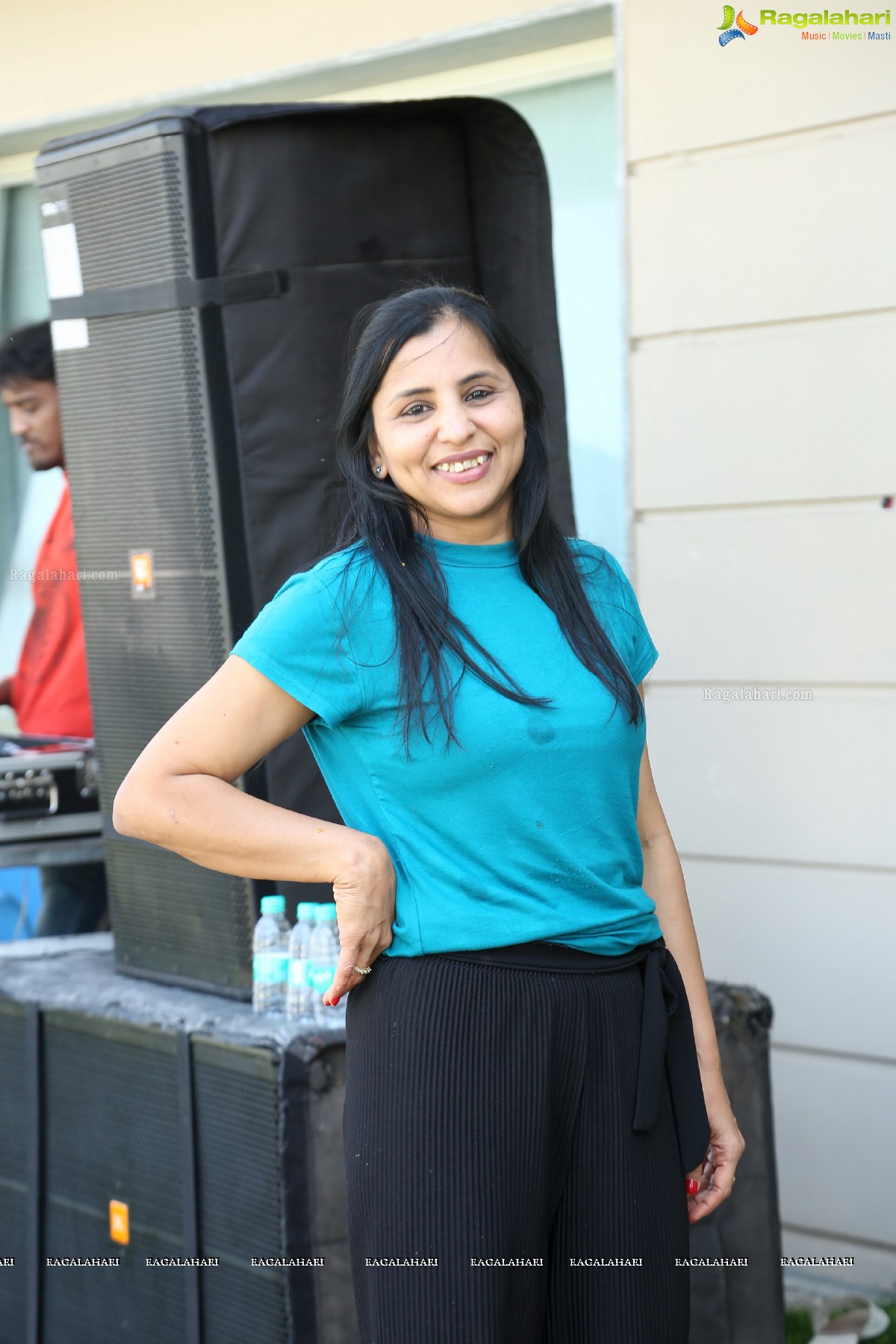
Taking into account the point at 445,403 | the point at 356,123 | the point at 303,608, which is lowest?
the point at 303,608

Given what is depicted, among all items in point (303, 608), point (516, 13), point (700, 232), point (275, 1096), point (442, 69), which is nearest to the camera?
point (303, 608)

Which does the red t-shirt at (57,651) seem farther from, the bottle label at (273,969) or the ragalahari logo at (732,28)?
the ragalahari logo at (732,28)

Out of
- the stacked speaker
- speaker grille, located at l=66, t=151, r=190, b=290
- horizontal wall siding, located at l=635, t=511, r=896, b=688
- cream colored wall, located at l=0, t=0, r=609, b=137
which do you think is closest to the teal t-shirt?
the stacked speaker

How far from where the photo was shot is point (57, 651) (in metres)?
3.43

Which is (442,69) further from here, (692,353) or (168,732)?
(168,732)

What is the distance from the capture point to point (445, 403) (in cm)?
153

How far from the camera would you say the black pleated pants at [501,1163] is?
55.1 inches

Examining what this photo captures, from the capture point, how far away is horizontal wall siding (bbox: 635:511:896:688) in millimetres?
2850

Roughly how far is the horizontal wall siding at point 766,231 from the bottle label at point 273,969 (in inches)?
62.8

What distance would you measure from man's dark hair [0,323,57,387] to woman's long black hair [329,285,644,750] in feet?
6.25

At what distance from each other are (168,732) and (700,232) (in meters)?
2.02

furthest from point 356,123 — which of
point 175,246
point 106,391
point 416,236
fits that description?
point 106,391

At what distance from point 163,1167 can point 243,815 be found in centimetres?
119

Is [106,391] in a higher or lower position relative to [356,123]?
lower
